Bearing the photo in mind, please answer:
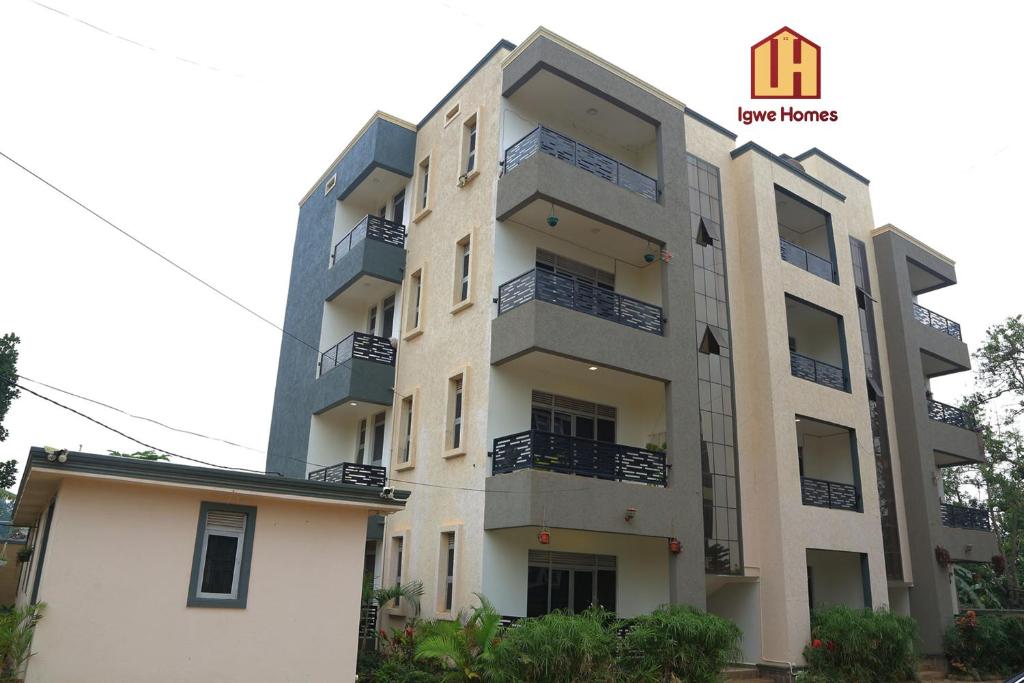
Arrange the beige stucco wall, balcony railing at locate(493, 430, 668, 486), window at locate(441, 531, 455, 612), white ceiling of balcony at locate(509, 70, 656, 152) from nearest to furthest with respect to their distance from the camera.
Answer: the beige stucco wall → balcony railing at locate(493, 430, 668, 486) → window at locate(441, 531, 455, 612) → white ceiling of balcony at locate(509, 70, 656, 152)

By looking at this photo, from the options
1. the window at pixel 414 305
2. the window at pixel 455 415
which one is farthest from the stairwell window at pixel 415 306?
the window at pixel 455 415

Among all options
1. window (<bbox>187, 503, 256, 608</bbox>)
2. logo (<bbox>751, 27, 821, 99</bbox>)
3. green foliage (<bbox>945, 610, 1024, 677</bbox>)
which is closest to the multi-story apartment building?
green foliage (<bbox>945, 610, 1024, 677</bbox>)

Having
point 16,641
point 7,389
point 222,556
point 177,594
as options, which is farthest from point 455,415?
point 7,389

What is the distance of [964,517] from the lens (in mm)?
24719

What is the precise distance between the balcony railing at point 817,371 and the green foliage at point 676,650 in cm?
871

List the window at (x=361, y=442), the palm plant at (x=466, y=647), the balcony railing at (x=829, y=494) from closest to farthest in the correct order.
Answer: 1. the palm plant at (x=466, y=647)
2. the balcony railing at (x=829, y=494)
3. the window at (x=361, y=442)

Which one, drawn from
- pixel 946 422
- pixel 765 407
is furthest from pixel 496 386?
pixel 946 422

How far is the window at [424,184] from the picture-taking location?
2183 centimetres

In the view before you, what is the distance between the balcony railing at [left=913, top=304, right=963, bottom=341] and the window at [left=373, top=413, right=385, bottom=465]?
59.3 feet

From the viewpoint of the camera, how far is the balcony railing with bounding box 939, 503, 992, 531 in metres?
24.1

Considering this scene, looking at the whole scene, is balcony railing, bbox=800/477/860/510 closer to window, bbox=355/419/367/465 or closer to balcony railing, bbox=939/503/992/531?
balcony railing, bbox=939/503/992/531

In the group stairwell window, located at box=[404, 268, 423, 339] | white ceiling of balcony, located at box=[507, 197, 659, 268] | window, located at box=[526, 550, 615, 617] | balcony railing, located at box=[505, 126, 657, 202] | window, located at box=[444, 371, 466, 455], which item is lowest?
window, located at box=[526, 550, 615, 617]

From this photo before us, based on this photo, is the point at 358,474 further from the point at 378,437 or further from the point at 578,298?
the point at 578,298

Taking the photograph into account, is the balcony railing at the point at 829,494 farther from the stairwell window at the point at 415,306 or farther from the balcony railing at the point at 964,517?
the stairwell window at the point at 415,306
